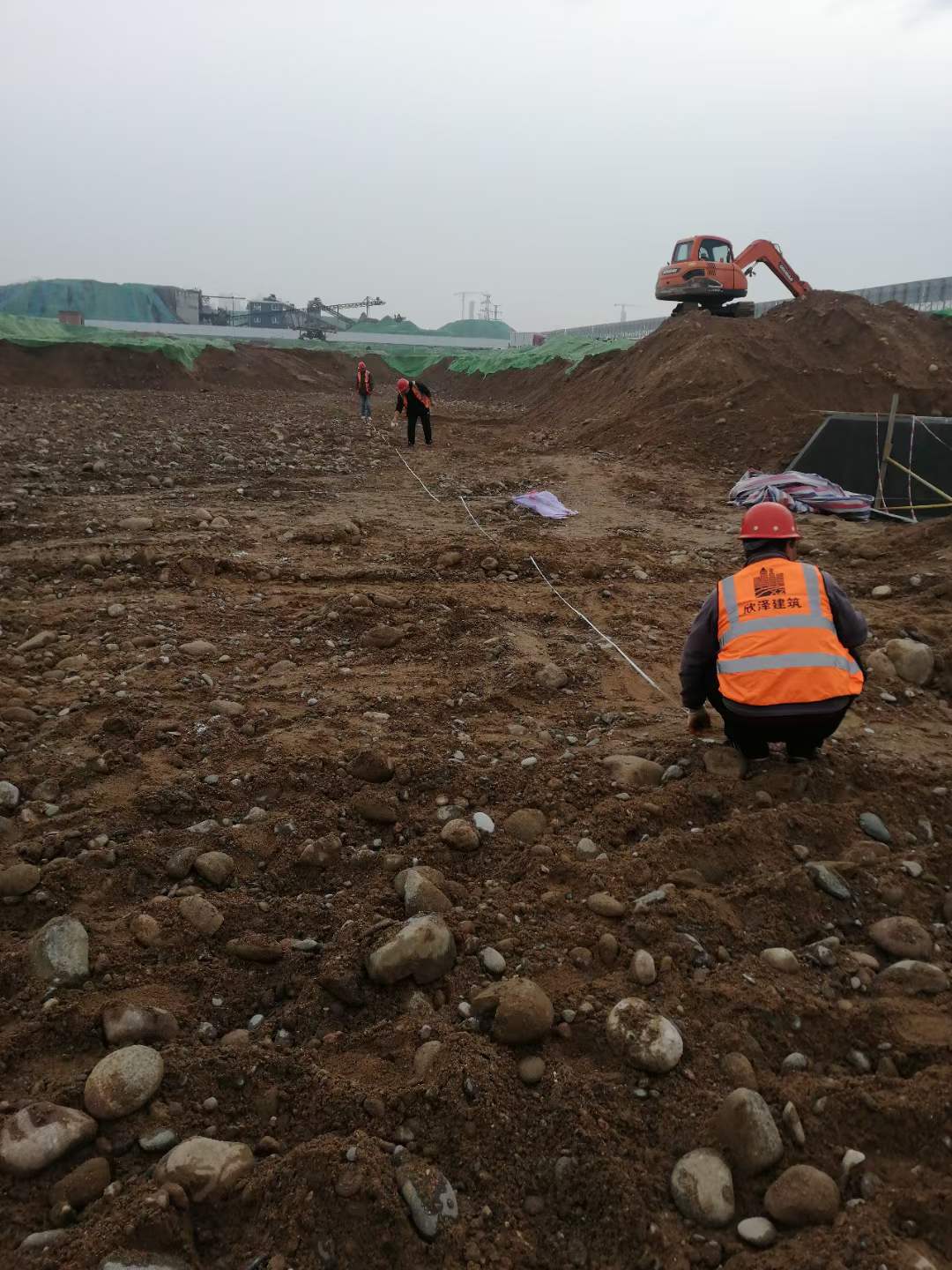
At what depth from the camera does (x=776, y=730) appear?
10.0 feet

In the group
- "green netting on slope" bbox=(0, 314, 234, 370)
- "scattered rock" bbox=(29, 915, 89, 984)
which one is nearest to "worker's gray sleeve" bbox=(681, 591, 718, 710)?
"scattered rock" bbox=(29, 915, 89, 984)

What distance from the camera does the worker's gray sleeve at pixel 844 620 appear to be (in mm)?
3051

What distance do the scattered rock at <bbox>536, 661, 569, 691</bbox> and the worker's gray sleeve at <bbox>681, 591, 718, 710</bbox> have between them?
3.02 feet

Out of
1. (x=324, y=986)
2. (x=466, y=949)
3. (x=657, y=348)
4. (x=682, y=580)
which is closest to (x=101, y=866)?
(x=324, y=986)

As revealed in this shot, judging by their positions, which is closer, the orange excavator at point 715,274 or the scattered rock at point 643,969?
the scattered rock at point 643,969

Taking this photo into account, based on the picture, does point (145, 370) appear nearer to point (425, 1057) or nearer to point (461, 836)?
point (461, 836)

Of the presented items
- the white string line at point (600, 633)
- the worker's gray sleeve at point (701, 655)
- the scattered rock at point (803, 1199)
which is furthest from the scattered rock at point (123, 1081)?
the white string line at point (600, 633)

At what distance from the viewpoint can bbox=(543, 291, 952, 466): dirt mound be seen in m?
12.3

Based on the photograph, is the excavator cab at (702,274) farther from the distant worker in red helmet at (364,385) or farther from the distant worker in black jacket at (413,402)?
the distant worker in black jacket at (413,402)

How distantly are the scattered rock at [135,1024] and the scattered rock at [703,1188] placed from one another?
4.14ft

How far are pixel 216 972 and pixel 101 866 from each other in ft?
2.18

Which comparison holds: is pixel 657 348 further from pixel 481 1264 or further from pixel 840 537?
pixel 481 1264

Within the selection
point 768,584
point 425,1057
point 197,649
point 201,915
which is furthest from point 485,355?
point 425,1057

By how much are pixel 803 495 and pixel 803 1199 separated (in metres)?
8.83
